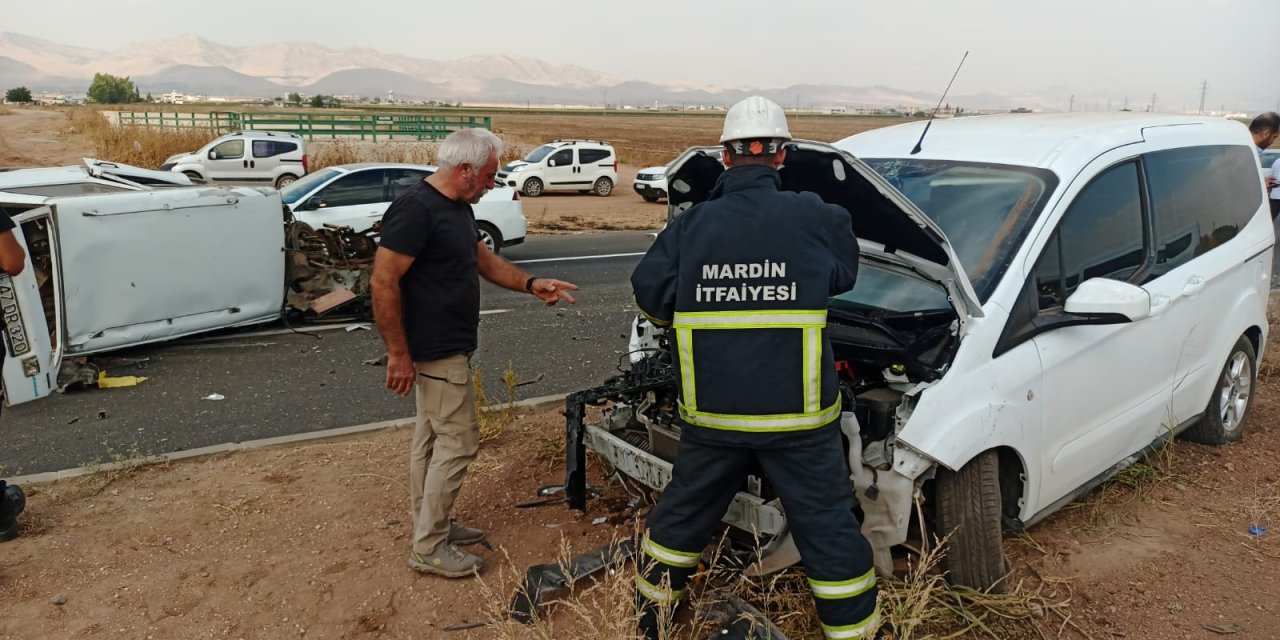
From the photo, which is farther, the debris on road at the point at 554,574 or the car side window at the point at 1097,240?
the car side window at the point at 1097,240

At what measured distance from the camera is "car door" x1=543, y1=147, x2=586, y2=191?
82.2 ft

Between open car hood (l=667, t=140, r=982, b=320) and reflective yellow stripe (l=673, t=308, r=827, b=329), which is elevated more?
open car hood (l=667, t=140, r=982, b=320)

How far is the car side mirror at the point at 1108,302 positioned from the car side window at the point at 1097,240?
130mm

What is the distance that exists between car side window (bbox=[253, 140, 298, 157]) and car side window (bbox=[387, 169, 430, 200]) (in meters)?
12.2

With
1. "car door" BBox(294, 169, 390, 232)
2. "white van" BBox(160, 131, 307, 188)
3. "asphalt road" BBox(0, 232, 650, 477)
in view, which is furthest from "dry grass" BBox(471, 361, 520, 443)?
"white van" BBox(160, 131, 307, 188)

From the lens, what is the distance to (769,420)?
8.70ft

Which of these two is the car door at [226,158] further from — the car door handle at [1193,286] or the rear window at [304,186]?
the car door handle at [1193,286]

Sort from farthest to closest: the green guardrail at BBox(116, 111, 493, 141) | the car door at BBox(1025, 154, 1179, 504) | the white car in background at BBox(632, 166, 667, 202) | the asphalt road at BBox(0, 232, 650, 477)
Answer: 1. the green guardrail at BBox(116, 111, 493, 141)
2. the white car in background at BBox(632, 166, 667, 202)
3. the asphalt road at BBox(0, 232, 650, 477)
4. the car door at BBox(1025, 154, 1179, 504)

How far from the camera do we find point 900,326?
354cm

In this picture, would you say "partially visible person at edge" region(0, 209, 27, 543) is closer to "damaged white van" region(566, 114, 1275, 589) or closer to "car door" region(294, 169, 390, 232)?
"damaged white van" region(566, 114, 1275, 589)

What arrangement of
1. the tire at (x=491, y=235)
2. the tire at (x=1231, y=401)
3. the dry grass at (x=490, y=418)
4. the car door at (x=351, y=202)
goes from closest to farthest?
the tire at (x=1231, y=401)
the dry grass at (x=490, y=418)
the car door at (x=351, y=202)
the tire at (x=491, y=235)

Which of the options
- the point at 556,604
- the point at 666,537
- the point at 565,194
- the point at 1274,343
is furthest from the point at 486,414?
the point at 565,194

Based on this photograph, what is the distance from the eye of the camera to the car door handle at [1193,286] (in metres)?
4.17

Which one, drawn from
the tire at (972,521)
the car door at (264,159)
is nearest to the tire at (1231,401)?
the tire at (972,521)
